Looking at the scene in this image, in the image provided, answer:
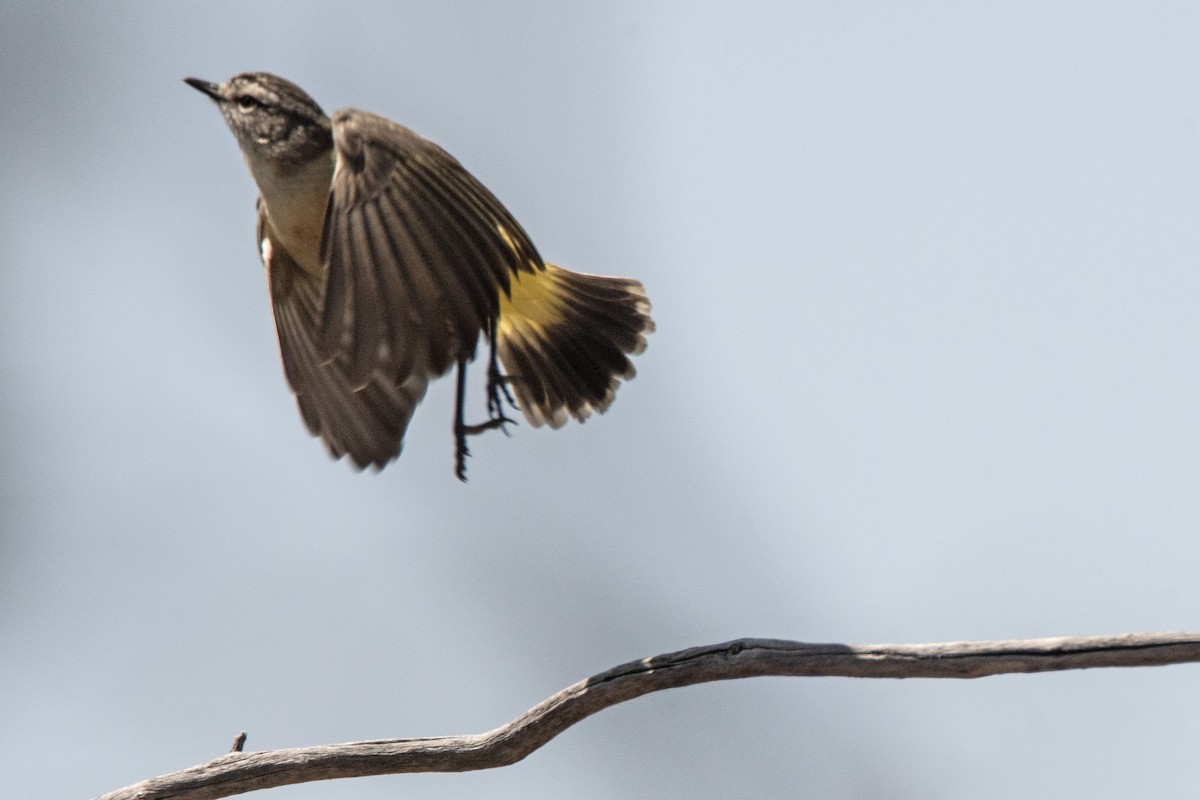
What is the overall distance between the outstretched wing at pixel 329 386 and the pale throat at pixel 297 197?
232 mm

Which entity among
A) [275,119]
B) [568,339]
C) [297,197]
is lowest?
[568,339]

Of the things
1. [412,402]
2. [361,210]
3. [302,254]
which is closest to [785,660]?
[412,402]

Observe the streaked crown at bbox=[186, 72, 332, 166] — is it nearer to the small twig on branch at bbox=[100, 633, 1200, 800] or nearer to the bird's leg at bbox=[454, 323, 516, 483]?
the bird's leg at bbox=[454, 323, 516, 483]

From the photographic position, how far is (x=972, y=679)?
339 cm

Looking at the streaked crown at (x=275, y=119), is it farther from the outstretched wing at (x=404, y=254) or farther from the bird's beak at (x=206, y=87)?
the outstretched wing at (x=404, y=254)

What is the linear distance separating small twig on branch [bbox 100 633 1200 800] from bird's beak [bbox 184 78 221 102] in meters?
2.57

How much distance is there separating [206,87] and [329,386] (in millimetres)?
1346

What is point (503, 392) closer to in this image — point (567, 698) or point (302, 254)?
point (302, 254)

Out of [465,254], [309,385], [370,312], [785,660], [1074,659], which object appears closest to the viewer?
[1074,659]

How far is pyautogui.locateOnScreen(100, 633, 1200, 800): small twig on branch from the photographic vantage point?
327cm

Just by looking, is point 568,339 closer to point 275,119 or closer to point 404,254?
point 275,119

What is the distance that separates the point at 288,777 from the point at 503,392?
6.24ft

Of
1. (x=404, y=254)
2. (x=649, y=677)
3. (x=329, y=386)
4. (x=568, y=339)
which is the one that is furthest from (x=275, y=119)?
(x=649, y=677)

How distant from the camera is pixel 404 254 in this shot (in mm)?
3918
